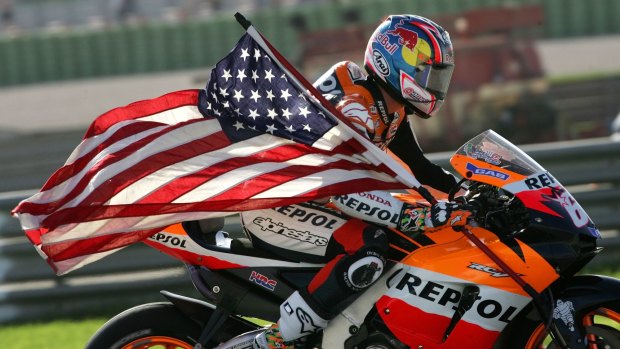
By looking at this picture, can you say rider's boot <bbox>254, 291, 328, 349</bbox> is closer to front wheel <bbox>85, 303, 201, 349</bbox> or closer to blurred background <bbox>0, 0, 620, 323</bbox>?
front wheel <bbox>85, 303, 201, 349</bbox>

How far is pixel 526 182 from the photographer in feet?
15.2

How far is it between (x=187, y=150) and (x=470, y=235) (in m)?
1.33

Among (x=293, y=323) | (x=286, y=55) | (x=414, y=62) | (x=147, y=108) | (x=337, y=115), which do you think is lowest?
(x=286, y=55)

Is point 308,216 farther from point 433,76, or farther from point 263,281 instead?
point 433,76

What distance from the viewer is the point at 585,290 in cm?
454

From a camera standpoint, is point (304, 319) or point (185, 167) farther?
point (185, 167)

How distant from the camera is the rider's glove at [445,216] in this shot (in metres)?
4.52

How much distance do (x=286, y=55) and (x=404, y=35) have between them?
1549cm

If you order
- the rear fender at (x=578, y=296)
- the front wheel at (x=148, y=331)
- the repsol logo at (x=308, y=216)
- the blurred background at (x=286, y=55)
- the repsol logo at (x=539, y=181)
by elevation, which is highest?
the repsol logo at (x=539, y=181)

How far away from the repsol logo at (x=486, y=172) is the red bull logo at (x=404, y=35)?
25.1 inches

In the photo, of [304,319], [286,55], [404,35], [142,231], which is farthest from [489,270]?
[286,55]

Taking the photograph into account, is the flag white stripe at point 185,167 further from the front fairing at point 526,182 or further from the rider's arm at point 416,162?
the rider's arm at point 416,162

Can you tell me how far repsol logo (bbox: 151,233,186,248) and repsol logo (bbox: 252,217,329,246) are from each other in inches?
13.7

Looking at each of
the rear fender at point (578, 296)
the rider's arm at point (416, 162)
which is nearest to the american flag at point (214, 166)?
the rear fender at point (578, 296)
